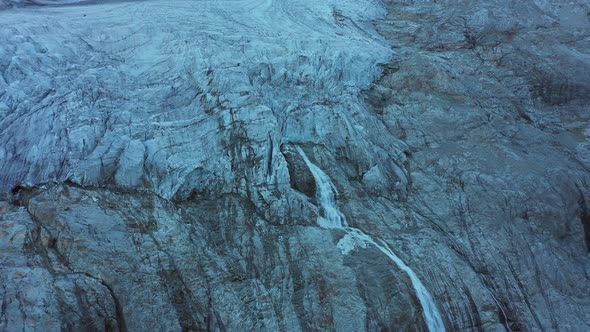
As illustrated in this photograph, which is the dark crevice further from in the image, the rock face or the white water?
the white water

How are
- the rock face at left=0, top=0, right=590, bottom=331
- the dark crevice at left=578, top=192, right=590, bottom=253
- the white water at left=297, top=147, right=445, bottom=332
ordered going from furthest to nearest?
the dark crevice at left=578, top=192, right=590, bottom=253 → the white water at left=297, top=147, right=445, bottom=332 → the rock face at left=0, top=0, right=590, bottom=331

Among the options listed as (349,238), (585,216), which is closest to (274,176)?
(349,238)

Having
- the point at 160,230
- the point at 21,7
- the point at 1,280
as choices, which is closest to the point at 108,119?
the point at 160,230

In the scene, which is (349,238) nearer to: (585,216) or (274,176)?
(274,176)

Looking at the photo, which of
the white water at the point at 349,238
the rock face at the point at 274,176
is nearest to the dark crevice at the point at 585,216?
the rock face at the point at 274,176

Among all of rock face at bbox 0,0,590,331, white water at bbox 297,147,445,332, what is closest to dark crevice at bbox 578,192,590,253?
rock face at bbox 0,0,590,331

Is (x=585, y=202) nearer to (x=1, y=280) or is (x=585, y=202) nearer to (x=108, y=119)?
(x=108, y=119)
